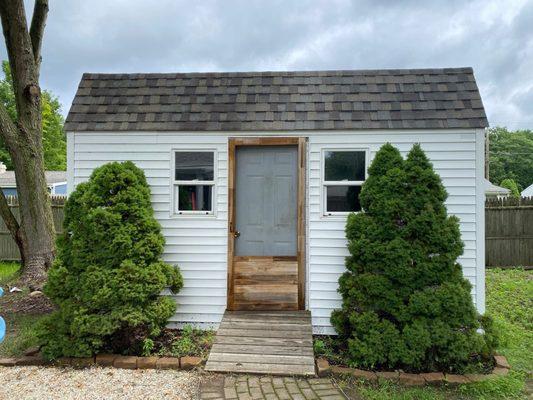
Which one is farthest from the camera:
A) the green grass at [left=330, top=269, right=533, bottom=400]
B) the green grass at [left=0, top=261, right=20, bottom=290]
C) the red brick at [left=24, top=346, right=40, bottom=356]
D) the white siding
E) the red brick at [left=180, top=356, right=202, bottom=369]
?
the green grass at [left=0, top=261, right=20, bottom=290]

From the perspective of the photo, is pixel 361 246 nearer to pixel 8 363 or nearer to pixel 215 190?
pixel 215 190

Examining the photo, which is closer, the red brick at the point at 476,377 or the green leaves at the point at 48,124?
the red brick at the point at 476,377

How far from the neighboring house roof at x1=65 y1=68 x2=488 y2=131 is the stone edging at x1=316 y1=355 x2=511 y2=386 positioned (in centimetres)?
292

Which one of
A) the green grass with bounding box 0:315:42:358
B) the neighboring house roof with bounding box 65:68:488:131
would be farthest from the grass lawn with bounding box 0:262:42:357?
the neighboring house roof with bounding box 65:68:488:131

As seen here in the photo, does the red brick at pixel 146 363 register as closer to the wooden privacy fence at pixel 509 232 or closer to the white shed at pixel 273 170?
the white shed at pixel 273 170

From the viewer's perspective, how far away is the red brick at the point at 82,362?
156 inches

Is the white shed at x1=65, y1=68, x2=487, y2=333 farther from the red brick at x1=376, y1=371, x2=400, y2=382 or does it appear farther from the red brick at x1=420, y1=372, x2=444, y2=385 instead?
the red brick at x1=420, y1=372, x2=444, y2=385

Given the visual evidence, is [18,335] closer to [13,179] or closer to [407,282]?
[407,282]

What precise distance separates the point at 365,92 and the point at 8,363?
5.46 m

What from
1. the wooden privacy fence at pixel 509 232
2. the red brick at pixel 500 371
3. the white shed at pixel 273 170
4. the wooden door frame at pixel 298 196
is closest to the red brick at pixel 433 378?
the red brick at pixel 500 371

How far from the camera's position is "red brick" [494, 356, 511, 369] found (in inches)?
157

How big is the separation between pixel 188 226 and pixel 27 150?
12.5ft

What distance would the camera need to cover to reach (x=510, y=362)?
4.19 m

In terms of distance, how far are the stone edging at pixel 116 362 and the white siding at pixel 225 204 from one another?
109 centimetres
